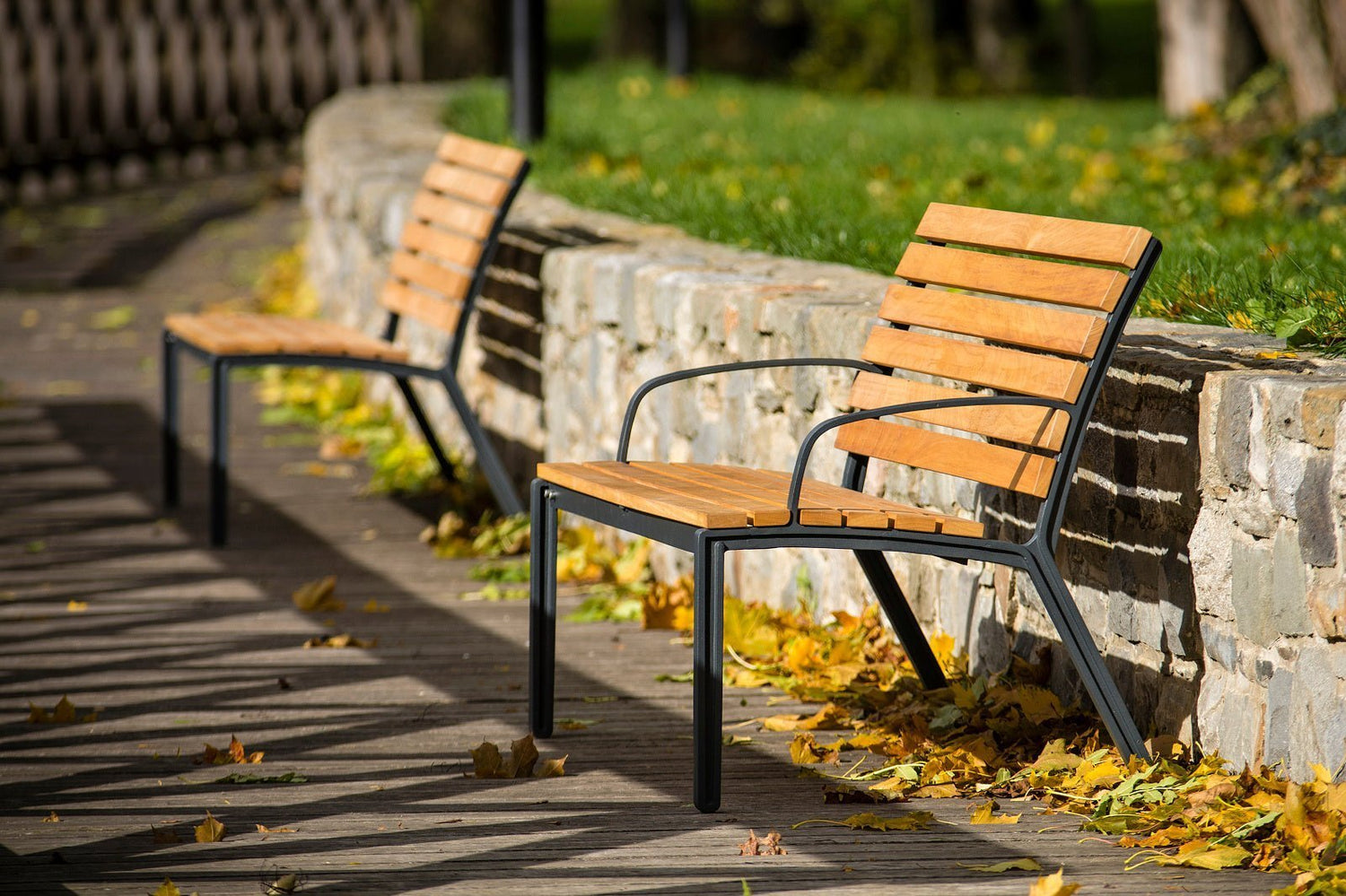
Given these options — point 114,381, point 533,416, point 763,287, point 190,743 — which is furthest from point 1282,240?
point 114,381

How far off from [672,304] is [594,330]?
50 centimetres

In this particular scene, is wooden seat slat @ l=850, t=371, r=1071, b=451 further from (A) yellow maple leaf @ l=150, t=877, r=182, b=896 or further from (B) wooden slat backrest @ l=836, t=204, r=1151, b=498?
(A) yellow maple leaf @ l=150, t=877, r=182, b=896

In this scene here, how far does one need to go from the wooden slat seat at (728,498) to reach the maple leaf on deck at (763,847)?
508 mm

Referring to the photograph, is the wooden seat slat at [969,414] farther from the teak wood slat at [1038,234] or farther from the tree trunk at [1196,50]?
the tree trunk at [1196,50]

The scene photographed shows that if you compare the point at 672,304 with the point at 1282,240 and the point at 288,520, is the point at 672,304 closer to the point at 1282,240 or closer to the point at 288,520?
the point at 288,520

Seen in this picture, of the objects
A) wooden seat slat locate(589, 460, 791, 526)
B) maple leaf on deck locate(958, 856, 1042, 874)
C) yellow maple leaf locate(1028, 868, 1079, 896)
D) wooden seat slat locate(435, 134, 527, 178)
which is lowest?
maple leaf on deck locate(958, 856, 1042, 874)

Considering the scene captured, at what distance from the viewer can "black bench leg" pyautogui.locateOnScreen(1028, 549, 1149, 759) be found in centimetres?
300

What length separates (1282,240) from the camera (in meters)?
5.30

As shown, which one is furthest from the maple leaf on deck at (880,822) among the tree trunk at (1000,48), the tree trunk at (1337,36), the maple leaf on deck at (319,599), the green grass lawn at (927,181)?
the tree trunk at (1000,48)

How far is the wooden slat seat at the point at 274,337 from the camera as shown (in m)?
4.98

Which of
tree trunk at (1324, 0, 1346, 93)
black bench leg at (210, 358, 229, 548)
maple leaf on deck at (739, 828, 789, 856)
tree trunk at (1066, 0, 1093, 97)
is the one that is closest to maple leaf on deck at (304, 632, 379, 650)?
black bench leg at (210, 358, 229, 548)

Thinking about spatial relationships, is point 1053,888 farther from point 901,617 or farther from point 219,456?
point 219,456

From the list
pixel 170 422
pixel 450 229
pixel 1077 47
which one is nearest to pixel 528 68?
pixel 450 229

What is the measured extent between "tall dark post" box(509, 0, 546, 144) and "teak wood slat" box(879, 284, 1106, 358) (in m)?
4.52
